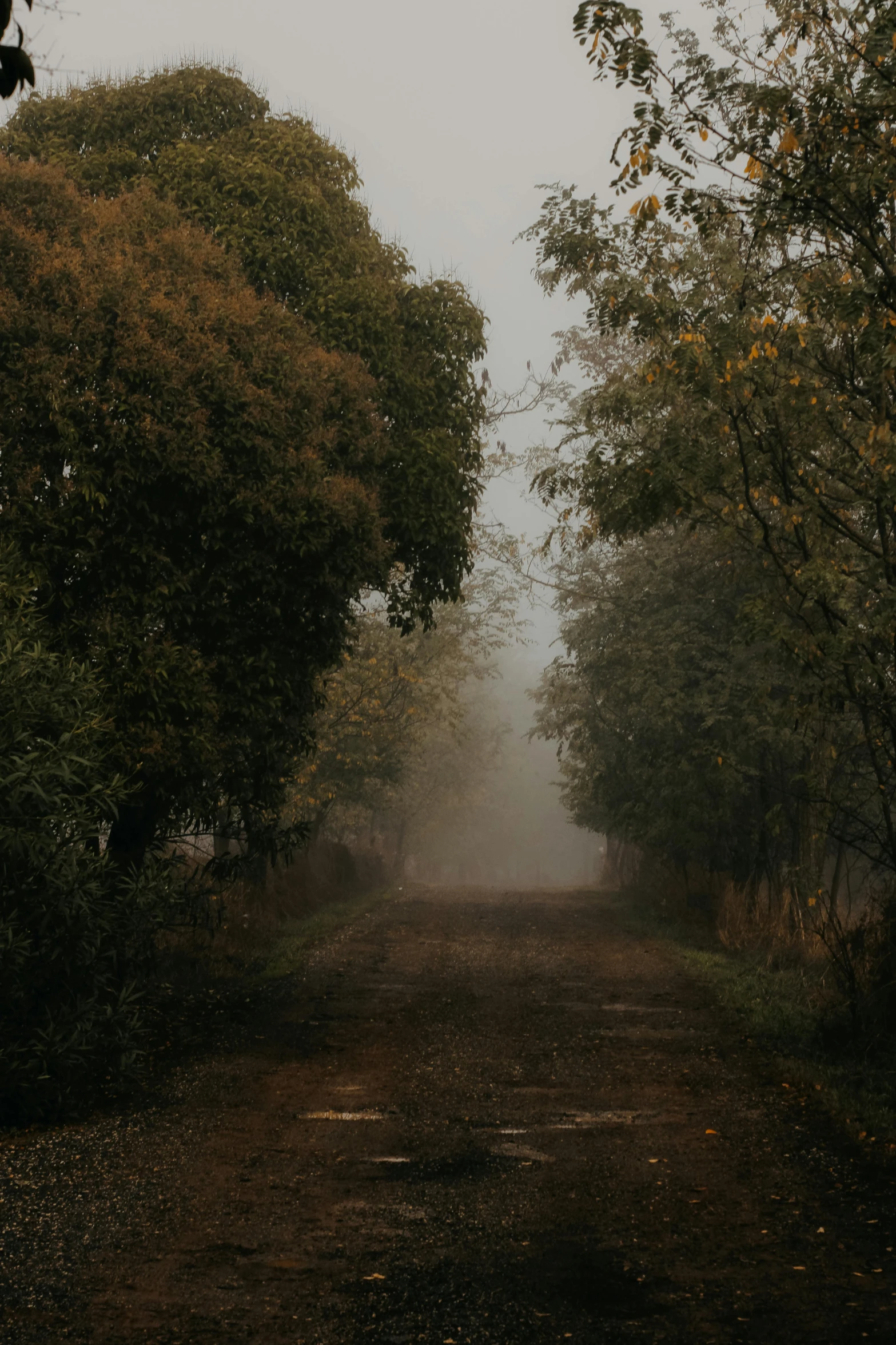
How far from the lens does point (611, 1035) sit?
1173cm

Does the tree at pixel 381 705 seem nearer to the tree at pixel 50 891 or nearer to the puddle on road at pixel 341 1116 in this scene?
the tree at pixel 50 891

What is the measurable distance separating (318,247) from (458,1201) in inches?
437

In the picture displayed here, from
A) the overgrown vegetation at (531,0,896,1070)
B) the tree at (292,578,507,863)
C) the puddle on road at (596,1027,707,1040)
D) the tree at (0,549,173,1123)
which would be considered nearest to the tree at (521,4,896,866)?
the overgrown vegetation at (531,0,896,1070)

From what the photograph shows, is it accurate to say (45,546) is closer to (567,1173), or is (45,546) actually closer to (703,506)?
(703,506)

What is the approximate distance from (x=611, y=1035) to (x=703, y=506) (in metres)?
5.11

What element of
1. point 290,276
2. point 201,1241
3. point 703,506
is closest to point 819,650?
point 703,506

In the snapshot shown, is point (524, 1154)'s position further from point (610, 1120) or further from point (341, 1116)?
point (341, 1116)

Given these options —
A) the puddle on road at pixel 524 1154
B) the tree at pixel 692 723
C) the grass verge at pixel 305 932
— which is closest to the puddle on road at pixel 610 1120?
the puddle on road at pixel 524 1154

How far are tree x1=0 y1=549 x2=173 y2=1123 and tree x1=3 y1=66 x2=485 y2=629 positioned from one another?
15.9 ft

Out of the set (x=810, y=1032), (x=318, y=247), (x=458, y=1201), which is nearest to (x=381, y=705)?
(x=318, y=247)

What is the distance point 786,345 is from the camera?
425 inches

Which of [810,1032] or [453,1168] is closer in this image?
[453,1168]

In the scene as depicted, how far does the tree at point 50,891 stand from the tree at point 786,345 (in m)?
5.64

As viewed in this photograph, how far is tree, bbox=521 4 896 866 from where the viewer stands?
8.71 metres
